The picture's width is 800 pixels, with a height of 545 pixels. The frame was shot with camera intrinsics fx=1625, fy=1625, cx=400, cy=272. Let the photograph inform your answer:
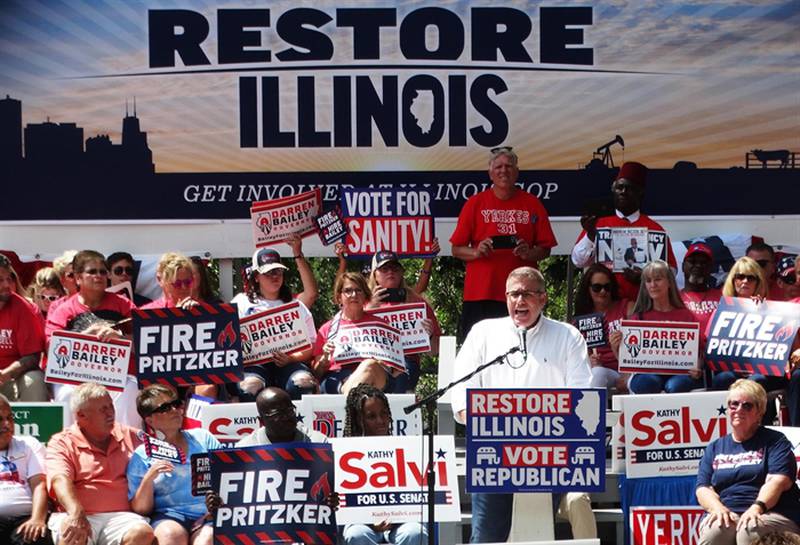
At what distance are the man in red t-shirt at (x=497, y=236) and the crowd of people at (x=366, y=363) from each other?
0.01m

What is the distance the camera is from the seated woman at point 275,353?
475 inches

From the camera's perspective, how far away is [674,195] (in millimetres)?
14742

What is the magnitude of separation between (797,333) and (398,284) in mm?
3121

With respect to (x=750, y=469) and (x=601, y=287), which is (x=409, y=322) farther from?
(x=750, y=469)

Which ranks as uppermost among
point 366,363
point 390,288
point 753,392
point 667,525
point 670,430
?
point 390,288

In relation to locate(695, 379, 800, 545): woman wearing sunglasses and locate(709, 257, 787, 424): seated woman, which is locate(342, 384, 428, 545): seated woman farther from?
locate(709, 257, 787, 424): seated woman

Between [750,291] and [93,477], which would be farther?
[750,291]

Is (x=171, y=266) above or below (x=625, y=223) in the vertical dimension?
below

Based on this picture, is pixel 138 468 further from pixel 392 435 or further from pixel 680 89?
pixel 680 89

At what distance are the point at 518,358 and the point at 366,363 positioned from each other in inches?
81.9

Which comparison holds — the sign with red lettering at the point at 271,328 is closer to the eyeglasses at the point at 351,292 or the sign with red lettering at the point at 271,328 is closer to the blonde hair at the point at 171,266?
the eyeglasses at the point at 351,292

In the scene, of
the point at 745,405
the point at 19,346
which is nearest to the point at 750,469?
the point at 745,405

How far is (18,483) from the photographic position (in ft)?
33.5

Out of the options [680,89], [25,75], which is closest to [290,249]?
[25,75]
